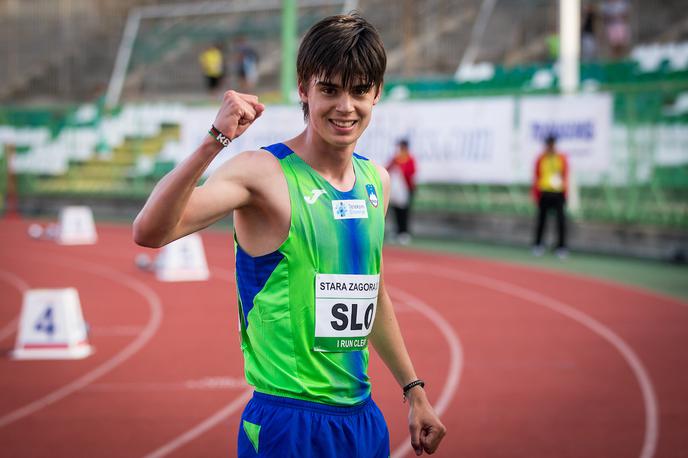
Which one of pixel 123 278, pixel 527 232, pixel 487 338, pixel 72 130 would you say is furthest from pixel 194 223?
pixel 72 130

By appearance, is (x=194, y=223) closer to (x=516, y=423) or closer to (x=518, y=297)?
(x=516, y=423)

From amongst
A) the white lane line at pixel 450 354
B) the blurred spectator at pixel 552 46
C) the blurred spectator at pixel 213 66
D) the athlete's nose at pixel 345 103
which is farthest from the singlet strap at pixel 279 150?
the blurred spectator at pixel 213 66

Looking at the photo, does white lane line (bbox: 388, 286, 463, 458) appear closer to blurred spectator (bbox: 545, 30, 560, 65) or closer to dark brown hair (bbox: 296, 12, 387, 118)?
dark brown hair (bbox: 296, 12, 387, 118)

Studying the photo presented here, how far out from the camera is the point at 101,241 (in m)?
20.0

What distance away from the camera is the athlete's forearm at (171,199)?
2570 millimetres

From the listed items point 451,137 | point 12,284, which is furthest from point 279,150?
point 451,137

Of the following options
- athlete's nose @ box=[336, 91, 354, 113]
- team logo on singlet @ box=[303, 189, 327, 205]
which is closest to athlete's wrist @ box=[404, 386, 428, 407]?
team logo on singlet @ box=[303, 189, 327, 205]

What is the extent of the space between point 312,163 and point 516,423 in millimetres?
4436

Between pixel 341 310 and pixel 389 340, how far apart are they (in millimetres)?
371

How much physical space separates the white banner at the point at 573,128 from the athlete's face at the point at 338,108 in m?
14.7

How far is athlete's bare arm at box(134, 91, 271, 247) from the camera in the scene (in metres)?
2.58

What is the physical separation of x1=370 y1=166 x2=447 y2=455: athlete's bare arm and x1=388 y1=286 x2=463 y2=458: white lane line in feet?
9.86

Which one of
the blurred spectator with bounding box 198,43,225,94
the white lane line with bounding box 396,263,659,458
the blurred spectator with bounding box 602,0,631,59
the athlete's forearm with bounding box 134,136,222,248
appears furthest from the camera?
the blurred spectator with bounding box 198,43,225,94

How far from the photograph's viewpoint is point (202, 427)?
6.96 meters
